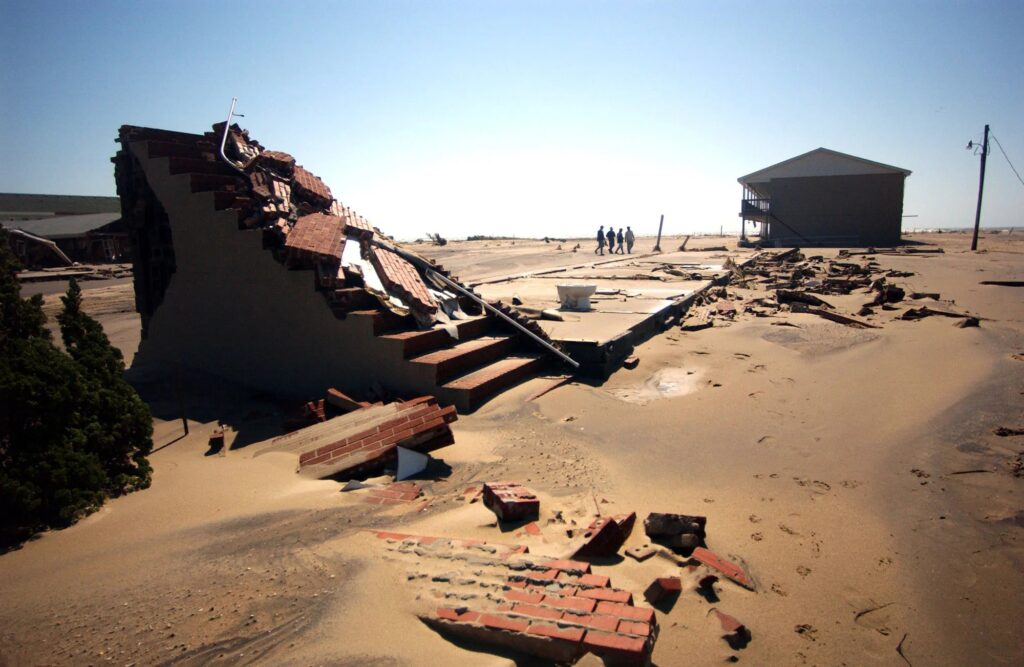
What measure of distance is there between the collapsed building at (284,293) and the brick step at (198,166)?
2cm

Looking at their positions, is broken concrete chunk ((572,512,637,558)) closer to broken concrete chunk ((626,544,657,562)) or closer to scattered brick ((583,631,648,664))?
broken concrete chunk ((626,544,657,562))

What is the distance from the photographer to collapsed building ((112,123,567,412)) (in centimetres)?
720

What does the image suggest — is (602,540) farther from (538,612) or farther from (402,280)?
(402,280)

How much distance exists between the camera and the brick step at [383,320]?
709 centimetres

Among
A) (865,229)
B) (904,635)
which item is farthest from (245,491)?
(865,229)

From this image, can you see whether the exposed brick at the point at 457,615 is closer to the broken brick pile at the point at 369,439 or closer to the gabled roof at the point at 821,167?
the broken brick pile at the point at 369,439

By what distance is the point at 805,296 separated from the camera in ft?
39.7

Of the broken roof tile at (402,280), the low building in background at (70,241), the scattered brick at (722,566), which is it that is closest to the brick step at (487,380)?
the broken roof tile at (402,280)

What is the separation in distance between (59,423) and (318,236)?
13.8 ft

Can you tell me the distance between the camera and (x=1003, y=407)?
5.49 metres

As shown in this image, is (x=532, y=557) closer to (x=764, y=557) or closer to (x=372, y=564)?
(x=372, y=564)

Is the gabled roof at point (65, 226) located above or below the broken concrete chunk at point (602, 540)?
above

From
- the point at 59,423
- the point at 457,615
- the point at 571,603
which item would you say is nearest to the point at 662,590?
the point at 571,603

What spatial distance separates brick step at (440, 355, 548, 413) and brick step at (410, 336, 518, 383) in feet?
0.32
